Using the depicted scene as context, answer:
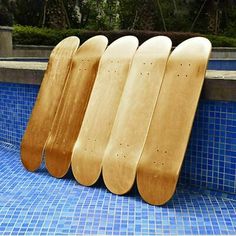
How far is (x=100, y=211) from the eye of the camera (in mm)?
2723

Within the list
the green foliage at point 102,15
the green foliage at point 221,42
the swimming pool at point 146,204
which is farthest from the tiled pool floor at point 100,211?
the green foliage at point 102,15

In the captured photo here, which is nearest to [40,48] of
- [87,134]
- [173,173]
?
[87,134]

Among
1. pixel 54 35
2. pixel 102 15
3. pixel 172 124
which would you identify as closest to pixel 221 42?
pixel 54 35

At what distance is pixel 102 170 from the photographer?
309cm

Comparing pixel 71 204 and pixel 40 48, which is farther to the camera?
pixel 40 48

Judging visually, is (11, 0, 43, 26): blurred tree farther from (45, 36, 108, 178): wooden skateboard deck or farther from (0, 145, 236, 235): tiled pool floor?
(0, 145, 236, 235): tiled pool floor

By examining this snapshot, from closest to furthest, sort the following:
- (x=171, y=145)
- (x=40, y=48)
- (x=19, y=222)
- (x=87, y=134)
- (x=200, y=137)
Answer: (x=19, y=222) → (x=171, y=145) → (x=200, y=137) → (x=87, y=134) → (x=40, y=48)

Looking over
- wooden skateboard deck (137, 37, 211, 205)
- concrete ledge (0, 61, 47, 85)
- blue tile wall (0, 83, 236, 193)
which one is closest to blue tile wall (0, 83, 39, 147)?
concrete ledge (0, 61, 47, 85)

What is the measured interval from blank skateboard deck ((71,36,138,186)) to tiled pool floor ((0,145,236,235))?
6.0 inches

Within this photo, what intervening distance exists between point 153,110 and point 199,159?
1.65 feet

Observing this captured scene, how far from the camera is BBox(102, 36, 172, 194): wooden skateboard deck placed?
2977 mm

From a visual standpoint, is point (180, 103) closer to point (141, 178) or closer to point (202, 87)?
point (202, 87)

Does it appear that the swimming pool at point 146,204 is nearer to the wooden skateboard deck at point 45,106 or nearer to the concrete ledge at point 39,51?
the wooden skateboard deck at point 45,106

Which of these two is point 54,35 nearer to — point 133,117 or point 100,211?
point 133,117
